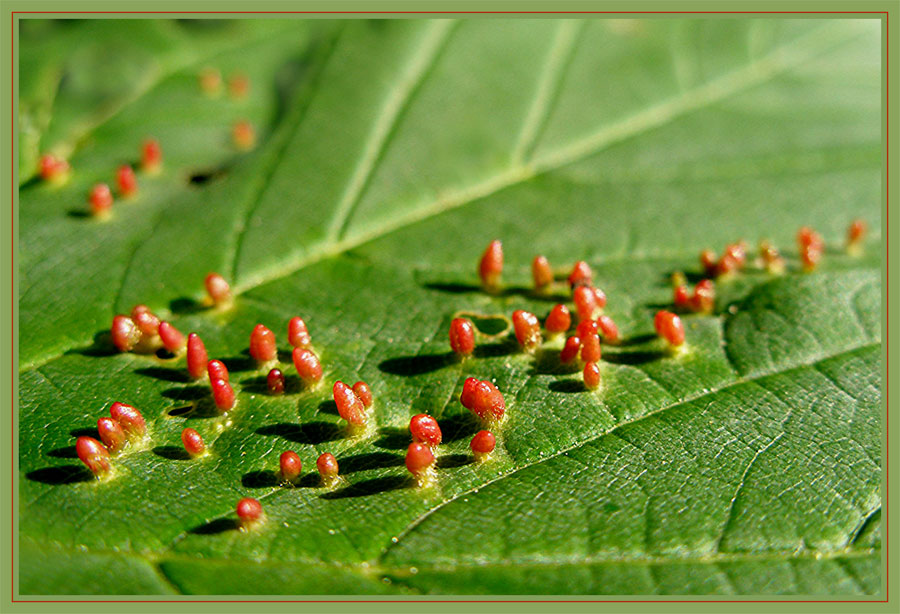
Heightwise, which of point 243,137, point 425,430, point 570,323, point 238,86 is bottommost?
point 425,430

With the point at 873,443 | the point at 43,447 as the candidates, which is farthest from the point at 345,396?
the point at 873,443

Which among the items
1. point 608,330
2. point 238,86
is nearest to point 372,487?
point 608,330

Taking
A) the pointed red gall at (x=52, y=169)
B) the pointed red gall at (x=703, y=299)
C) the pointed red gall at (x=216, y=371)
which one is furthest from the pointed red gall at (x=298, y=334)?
the pointed red gall at (x=52, y=169)

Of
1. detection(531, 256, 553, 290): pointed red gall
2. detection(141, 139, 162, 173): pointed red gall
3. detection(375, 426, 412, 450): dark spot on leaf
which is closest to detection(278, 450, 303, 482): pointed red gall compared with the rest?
detection(375, 426, 412, 450): dark spot on leaf

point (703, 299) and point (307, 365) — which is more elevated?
point (703, 299)

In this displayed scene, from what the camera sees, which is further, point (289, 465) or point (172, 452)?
point (172, 452)

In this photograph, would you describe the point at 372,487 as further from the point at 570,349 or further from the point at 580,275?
the point at 580,275
